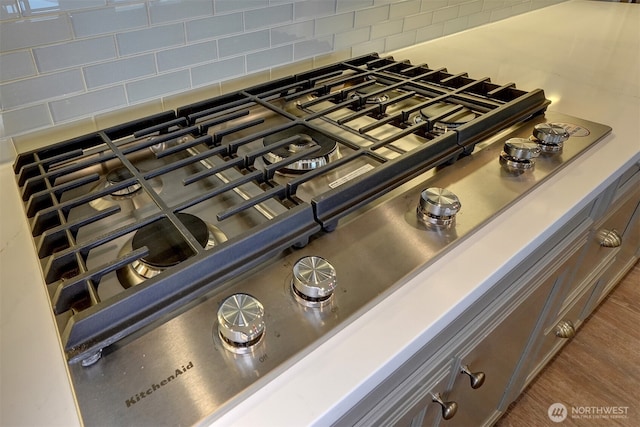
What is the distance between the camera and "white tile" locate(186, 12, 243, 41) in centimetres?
91

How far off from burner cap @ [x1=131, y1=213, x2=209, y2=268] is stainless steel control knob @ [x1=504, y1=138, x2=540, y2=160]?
1.84 feet

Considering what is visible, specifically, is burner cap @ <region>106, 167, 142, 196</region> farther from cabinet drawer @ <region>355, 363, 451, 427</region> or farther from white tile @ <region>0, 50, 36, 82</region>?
cabinet drawer @ <region>355, 363, 451, 427</region>

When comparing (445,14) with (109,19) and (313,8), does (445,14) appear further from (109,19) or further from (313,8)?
(109,19)

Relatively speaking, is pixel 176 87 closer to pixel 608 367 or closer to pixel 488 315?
pixel 488 315

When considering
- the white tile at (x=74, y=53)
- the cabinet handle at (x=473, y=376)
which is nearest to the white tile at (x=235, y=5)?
the white tile at (x=74, y=53)

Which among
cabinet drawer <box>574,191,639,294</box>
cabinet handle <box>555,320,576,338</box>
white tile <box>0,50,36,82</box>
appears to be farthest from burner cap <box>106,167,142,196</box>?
cabinet handle <box>555,320,576,338</box>

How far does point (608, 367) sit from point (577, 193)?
39.9 inches

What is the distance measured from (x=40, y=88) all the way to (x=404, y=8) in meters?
1.02

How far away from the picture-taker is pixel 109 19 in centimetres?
80

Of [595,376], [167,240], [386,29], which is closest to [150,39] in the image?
[167,240]

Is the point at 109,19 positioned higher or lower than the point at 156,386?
higher

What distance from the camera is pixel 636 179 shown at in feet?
3.67

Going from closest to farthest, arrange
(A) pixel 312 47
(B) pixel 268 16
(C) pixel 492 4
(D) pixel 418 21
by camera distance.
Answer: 1. (B) pixel 268 16
2. (A) pixel 312 47
3. (D) pixel 418 21
4. (C) pixel 492 4

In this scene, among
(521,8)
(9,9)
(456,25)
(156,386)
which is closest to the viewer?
(156,386)
